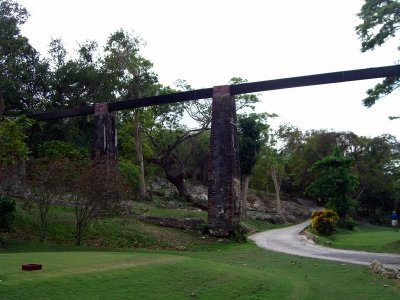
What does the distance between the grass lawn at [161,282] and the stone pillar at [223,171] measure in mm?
7748

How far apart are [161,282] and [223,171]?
12319 mm

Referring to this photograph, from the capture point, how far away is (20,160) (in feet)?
59.3

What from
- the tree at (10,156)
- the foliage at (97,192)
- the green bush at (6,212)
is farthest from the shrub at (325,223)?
the green bush at (6,212)

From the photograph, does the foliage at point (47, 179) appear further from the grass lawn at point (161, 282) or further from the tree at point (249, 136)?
the tree at point (249, 136)

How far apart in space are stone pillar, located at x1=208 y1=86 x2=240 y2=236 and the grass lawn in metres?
7.75

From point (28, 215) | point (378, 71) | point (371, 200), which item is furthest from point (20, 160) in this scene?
point (371, 200)

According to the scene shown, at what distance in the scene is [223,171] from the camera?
1994 cm

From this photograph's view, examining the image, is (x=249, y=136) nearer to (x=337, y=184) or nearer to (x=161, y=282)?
(x=337, y=184)

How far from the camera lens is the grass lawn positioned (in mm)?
6453

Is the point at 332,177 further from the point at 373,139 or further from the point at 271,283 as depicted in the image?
the point at 271,283

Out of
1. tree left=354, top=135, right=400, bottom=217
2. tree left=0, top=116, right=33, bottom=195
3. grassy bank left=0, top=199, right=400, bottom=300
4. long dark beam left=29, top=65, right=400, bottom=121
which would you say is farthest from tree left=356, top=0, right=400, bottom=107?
tree left=354, top=135, right=400, bottom=217

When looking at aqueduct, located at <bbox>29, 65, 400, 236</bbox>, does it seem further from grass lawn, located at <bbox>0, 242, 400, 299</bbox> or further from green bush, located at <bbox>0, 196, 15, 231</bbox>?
grass lawn, located at <bbox>0, 242, 400, 299</bbox>

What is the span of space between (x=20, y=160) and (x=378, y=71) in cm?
1498

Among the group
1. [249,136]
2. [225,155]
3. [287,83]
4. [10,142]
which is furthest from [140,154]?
[287,83]
